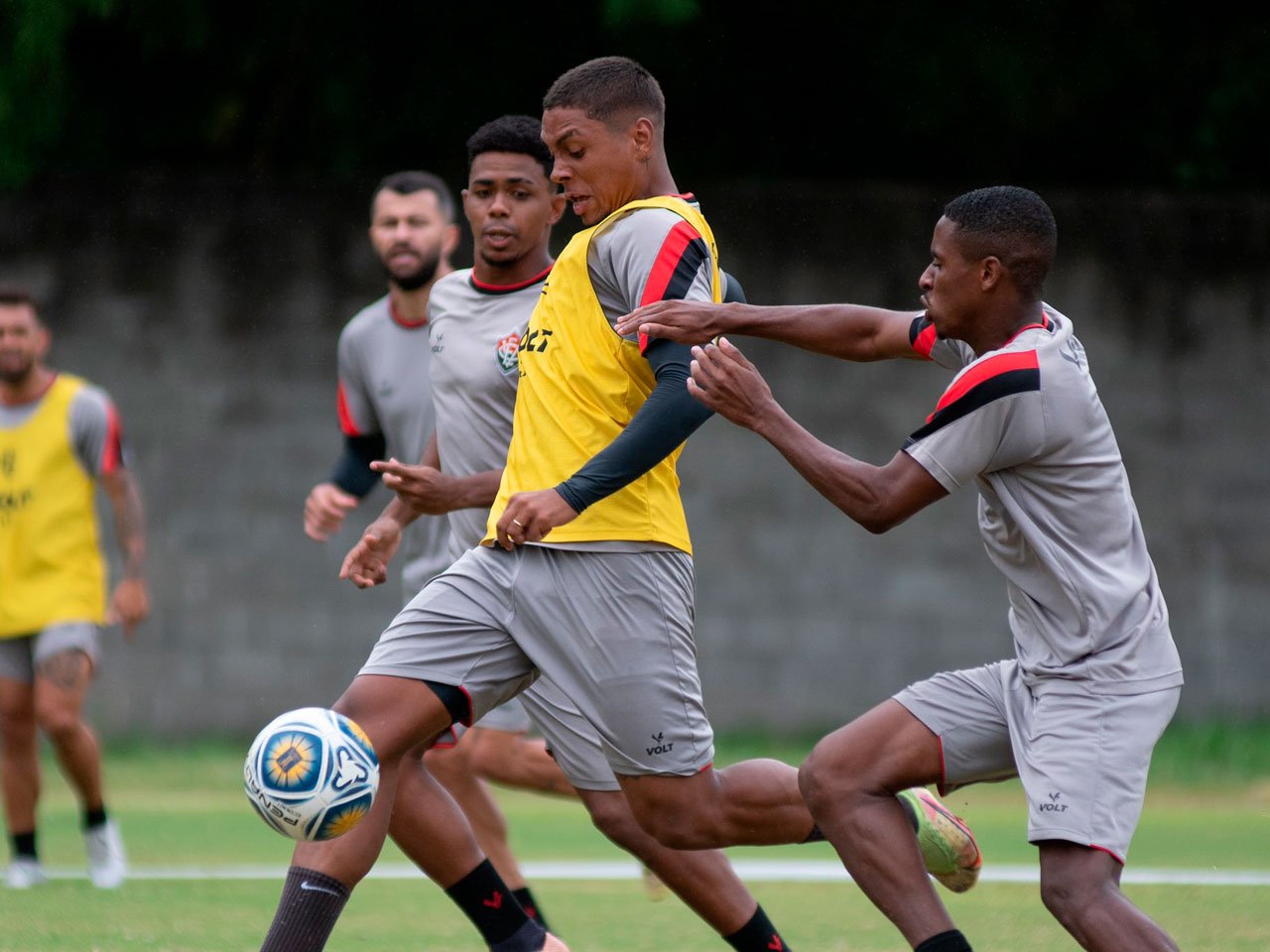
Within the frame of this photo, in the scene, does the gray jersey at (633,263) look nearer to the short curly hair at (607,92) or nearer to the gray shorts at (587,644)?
the short curly hair at (607,92)

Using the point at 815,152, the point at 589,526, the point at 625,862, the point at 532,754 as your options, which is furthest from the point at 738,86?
the point at 589,526

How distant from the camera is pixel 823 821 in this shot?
5.17 m

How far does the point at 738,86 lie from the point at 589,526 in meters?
9.97

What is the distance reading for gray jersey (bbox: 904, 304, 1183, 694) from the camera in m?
4.80

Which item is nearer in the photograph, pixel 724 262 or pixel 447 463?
pixel 447 463

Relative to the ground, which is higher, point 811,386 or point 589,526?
point 589,526

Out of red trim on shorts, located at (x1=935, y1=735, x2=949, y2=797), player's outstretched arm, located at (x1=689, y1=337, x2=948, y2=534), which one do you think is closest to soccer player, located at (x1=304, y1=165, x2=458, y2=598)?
player's outstretched arm, located at (x1=689, y1=337, x2=948, y2=534)

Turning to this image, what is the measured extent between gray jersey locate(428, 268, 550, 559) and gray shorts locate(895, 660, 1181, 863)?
1.94m

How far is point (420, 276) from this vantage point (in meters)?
7.68

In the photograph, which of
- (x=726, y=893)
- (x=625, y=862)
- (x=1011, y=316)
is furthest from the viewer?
(x=625, y=862)

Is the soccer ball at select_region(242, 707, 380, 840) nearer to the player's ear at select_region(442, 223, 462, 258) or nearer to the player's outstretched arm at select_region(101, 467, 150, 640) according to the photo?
the player's ear at select_region(442, 223, 462, 258)

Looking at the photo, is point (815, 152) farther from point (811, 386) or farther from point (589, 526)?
point (589, 526)

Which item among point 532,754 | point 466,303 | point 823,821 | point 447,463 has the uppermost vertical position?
point 466,303

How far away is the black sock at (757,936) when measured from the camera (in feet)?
18.4
